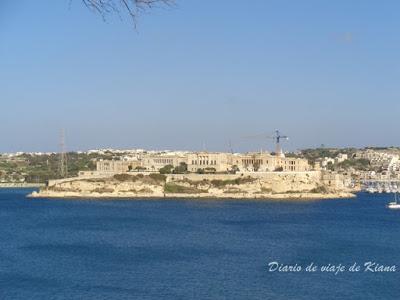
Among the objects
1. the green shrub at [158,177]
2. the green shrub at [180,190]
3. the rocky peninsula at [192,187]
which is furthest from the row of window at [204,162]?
the green shrub at [180,190]

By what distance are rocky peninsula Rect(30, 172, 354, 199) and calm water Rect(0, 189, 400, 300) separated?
6.81m

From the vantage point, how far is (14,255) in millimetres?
15227

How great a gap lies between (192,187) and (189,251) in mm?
20628

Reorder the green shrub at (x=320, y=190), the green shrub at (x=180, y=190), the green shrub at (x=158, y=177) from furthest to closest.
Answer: the green shrub at (x=158, y=177) < the green shrub at (x=320, y=190) < the green shrub at (x=180, y=190)

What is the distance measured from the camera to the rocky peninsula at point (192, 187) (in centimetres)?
3612

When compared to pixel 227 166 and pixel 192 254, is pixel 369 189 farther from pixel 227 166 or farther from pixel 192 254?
pixel 192 254

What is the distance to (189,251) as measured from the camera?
53.0 feet

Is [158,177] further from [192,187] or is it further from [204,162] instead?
[204,162]

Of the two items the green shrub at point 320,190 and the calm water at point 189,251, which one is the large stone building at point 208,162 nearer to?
the green shrub at point 320,190

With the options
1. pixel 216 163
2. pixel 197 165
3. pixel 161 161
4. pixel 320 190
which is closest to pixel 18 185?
pixel 161 161

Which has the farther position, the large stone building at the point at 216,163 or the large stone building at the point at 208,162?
the large stone building at the point at 216,163

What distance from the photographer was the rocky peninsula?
3612 cm

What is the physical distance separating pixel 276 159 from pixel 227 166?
3.34 m

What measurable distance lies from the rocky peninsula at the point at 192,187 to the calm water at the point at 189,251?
6.81 meters
